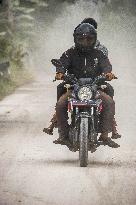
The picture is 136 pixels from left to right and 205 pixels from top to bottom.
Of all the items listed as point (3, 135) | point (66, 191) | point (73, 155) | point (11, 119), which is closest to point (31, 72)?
point (11, 119)

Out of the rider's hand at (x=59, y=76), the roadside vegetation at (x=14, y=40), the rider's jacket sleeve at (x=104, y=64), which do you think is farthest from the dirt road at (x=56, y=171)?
the roadside vegetation at (x=14, y=40)

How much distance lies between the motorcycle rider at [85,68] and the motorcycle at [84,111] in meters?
0.18

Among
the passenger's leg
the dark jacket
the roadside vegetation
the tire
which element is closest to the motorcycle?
the tire

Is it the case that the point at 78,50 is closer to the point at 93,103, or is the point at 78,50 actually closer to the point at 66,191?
the point at 93,103

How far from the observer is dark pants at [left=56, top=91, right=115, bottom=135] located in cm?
1150

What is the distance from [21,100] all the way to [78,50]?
11.5 meters

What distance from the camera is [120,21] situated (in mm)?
60688

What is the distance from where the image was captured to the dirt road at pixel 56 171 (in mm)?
8438

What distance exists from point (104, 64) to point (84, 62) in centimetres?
30

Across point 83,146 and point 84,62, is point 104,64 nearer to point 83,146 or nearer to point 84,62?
point 84,62

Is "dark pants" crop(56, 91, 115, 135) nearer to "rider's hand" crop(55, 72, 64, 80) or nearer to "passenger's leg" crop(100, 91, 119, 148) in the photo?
"passenger's leg" crop(100, 91, 119, 148)

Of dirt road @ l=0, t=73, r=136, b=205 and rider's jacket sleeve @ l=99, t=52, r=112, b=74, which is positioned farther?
rider's jacket sleeve @ l=99, t=52, r=112, b=74

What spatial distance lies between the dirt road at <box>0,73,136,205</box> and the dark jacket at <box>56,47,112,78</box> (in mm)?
1324

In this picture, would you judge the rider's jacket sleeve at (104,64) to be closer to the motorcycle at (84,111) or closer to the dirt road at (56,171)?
the motorcycle at (84,111)
